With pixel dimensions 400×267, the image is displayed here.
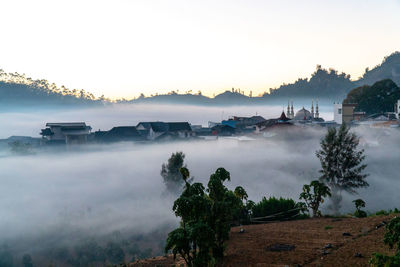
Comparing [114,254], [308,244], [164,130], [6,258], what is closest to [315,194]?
[308,244]

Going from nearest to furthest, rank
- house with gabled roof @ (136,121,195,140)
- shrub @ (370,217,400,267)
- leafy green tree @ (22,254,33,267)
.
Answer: shrub @ (370,217,400,267) → leafy green tree @ (22,254,33,267) → house with gabled roof @ (136,121,195,140)

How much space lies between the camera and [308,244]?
1608cm

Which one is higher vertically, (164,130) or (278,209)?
(164,130)

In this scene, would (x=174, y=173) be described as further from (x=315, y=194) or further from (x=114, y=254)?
(x=315, y=194)

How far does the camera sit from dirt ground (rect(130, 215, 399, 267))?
1391 cm

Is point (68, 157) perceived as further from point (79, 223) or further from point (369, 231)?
point (369, 231)

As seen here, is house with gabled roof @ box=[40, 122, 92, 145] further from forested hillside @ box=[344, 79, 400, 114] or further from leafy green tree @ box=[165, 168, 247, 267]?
forested hillside @ box=[344, 79, 400, 114]

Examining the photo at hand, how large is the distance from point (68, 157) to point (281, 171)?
51844 mm

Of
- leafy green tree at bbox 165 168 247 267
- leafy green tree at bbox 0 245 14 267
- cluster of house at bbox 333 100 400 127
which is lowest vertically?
leafy green tree at bbox 0 245 14 267

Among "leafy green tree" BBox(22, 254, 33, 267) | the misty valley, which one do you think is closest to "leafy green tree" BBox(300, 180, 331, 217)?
the misty valley

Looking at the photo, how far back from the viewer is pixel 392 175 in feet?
197

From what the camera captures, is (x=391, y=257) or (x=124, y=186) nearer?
(x=391, y=257)

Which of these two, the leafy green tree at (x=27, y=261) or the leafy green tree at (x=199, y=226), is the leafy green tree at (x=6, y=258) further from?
the leafy green tree at (x=199, y=226)

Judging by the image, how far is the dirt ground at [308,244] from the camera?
13914mm
